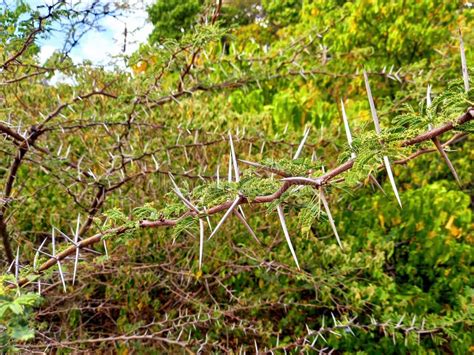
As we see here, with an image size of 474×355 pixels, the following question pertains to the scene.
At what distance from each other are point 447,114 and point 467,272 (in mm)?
2447

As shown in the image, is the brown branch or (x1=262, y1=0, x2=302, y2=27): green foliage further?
(x1=262, y1=0, x2=302, y2=27): green foliage

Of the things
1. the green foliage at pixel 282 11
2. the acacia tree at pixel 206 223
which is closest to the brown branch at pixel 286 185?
the acacia tree at pixel 206 223

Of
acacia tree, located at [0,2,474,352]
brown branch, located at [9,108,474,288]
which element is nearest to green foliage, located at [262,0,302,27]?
acacia tree, located at [0,2,474,352]

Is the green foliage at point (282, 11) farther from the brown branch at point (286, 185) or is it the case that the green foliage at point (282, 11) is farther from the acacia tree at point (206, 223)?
the brown branch at point (286, 185)

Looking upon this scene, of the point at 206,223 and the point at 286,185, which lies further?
the point at 206,223

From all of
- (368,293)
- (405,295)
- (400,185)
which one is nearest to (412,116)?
(368,293)

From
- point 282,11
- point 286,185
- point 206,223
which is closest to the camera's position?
point 286,185

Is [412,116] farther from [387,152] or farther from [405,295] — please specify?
[405,295]

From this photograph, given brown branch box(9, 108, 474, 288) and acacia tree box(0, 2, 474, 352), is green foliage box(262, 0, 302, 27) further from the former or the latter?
brown branch box(9, 108, 474, 288)

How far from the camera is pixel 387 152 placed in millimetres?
591

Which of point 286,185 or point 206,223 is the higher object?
point 206,223

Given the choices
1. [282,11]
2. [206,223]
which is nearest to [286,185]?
[206,223]

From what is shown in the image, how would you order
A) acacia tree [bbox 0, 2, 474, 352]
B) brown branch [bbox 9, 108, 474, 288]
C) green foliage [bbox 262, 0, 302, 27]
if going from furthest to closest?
green foliage [bbox 262, 0, 302, 27] → acacia tree [bbox 0, 2, 474, 352] → brown branch [bbox 9, 108, 474, 288]

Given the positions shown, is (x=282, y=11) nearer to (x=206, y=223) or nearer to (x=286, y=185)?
(x=206, y=223)
